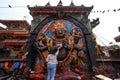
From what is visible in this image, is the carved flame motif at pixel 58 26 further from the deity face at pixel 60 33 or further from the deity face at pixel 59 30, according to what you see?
the deity face at pixel 60 33

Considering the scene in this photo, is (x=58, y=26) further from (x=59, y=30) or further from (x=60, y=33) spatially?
(x=60, y=33)

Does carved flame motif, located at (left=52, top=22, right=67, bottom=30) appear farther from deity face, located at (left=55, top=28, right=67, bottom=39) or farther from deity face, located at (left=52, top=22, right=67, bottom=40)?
deity face, located at (left=55, top=28, right=67, bottom=39)

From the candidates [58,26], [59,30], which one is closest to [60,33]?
[59,30]

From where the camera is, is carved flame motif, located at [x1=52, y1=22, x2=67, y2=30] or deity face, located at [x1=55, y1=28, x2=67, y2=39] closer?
deity face, located at [x1=55, y1=28, x2=67, y2=39]

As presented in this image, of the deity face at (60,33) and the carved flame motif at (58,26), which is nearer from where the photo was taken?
the deity face at (60,33)

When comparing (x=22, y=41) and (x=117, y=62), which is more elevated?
(x=22, y=41)

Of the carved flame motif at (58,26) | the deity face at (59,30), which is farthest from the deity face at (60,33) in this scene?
the carved flame motif at (58,26)

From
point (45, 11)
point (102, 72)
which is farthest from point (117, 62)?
point (45, 11)

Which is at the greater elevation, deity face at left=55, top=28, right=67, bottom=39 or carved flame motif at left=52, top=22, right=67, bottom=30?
carved flame motif at left=52, top=22, right=67, bottom=30

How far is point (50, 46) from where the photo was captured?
1134 cm

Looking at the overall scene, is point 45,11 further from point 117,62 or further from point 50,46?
point 117,62

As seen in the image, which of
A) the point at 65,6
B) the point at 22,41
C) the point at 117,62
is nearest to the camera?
the point at 117,62

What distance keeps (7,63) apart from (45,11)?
5.20 meters

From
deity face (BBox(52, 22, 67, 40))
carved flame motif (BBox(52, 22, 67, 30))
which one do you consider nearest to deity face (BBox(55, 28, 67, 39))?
deity face (BBox(52, 22, 67, 40))
